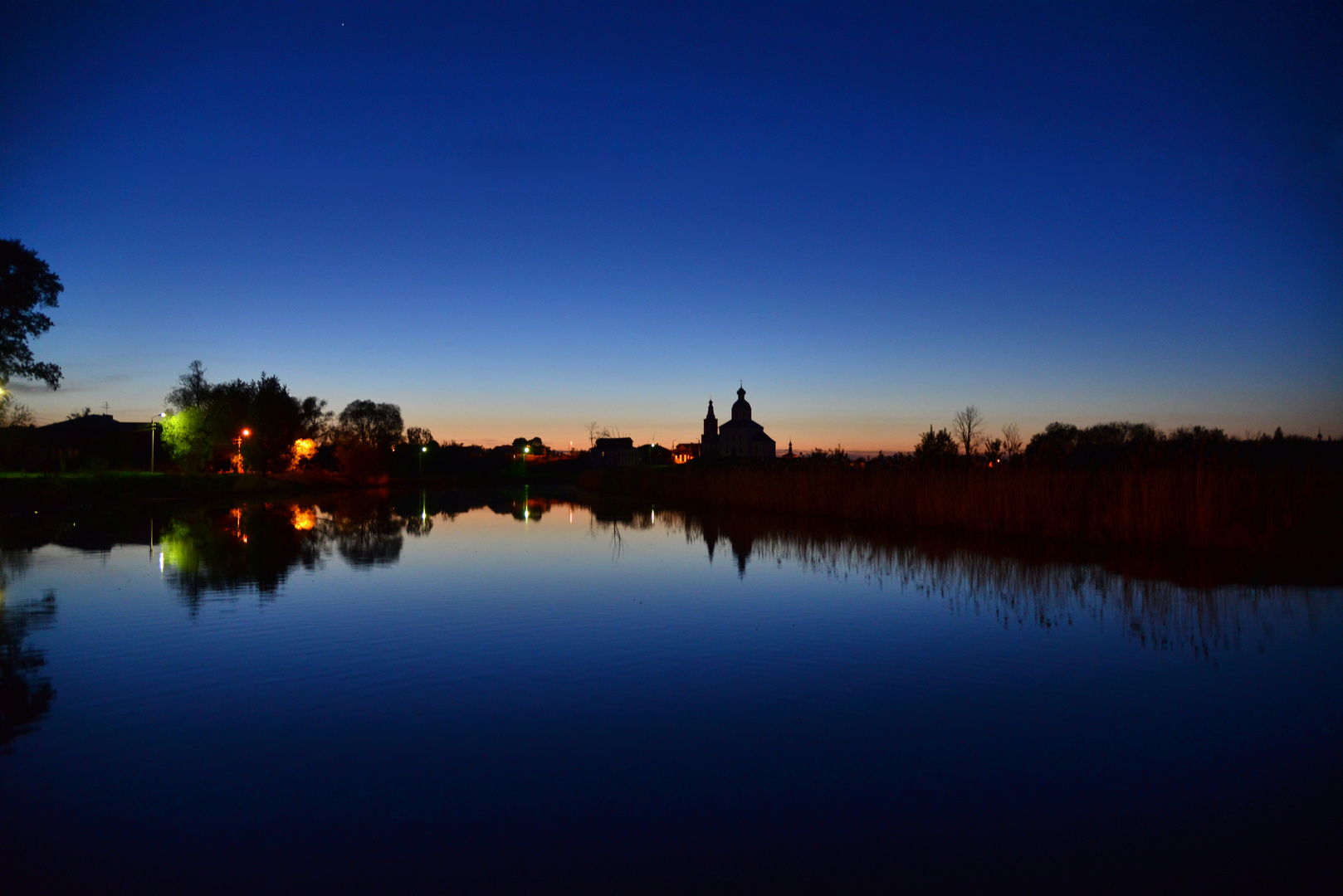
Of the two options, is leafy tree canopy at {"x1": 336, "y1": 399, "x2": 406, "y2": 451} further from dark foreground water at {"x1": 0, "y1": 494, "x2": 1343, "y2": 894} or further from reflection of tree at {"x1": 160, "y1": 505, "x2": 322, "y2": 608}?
dark foreground water at {"x1": 0, "y1": 494, "x2": 1343, "y2": 894}

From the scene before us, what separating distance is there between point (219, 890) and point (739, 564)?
10564 millimetres

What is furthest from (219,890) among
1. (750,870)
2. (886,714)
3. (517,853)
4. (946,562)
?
(946,562)

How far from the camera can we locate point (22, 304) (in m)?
33.3

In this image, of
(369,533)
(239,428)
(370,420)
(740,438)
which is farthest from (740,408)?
(369,533)

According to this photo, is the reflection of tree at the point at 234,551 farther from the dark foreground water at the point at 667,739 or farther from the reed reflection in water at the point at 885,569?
the dark foreground water at the point at 667,739

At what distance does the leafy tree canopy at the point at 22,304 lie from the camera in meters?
32.9

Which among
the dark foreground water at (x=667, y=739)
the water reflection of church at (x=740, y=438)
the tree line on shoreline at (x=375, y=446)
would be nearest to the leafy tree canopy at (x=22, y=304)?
the tree line on shoreline at (x=375, y=446)

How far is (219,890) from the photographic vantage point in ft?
10.3

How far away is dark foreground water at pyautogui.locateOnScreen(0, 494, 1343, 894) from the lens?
3.39 meters

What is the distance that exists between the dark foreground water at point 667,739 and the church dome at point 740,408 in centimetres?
11780

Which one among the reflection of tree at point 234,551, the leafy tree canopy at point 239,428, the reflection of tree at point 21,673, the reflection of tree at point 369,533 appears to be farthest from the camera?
the leafy tree canopy at point 239,428

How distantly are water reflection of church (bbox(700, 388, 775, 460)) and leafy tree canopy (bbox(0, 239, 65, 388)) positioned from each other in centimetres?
9293

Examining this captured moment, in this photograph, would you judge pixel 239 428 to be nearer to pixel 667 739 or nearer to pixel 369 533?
pixel 369 533

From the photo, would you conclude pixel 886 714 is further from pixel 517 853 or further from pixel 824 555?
pixel 824 555
